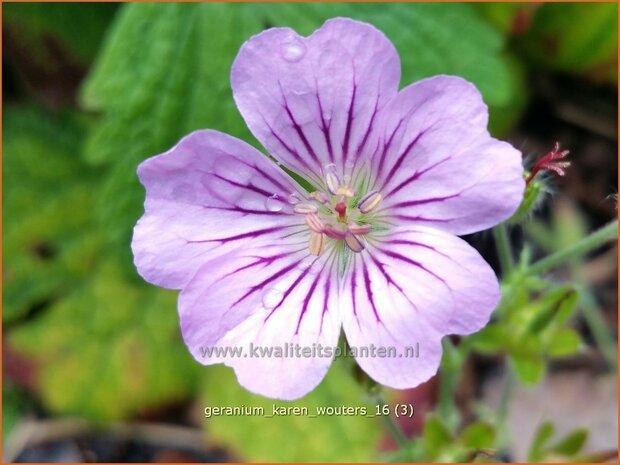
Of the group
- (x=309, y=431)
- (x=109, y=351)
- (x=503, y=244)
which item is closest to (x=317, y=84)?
(x=503, y=244)

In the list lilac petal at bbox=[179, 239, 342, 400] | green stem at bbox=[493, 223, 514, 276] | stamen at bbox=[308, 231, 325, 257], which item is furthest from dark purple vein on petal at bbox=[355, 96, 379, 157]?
green stem at bbox=[493, 223, 514, 276]

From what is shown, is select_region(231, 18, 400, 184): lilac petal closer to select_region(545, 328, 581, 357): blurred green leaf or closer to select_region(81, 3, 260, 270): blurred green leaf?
select_region(81, 3, 260, 270): blurred green leaf

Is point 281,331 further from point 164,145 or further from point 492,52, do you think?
point 492,52

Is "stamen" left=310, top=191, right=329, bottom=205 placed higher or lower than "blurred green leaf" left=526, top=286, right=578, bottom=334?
higher

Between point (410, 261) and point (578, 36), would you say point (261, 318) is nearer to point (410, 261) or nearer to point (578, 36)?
point (410, 261)

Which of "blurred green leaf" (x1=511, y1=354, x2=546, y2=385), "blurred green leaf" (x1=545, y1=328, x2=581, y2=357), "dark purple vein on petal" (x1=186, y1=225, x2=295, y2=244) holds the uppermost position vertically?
"dark purple vein on petal" (x1=186, y1=225, x2=295, y2=244)
